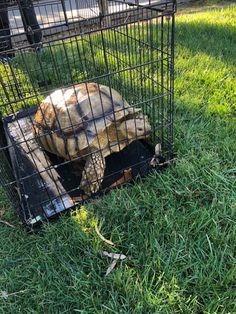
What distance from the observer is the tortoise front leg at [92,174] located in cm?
199

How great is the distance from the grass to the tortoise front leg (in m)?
0.11

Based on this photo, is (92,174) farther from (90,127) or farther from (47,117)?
(47,117)

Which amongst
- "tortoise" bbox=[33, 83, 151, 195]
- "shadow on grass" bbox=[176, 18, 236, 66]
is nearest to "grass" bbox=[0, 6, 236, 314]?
"tortoise" bbox=[33, 83, 151, 195]

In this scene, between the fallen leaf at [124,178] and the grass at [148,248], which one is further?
the fallen leaf at [124,178]

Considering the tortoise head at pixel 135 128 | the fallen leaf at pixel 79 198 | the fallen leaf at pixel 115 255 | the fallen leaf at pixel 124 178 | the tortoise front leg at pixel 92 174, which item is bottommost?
the fallen leaf at pixel 115 255

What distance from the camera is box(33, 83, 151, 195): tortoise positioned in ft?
6.39

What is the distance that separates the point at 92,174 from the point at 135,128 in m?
0.41

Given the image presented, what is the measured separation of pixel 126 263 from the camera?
63.3 inches

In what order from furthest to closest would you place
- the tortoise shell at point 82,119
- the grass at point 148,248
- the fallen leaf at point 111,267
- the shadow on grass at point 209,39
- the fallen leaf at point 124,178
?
the shadow on grass at point 209,39, the fallen leaf at point 124,178, the tortoise shell at point 82,119, the fallen leaf at point 111,267, the grass at point 148,248

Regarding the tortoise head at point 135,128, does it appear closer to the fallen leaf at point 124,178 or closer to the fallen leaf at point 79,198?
the fallen leaf at point 124,178

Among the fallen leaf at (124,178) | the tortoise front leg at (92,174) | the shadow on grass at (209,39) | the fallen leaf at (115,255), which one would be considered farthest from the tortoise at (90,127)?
the shadow on grass at (209,39)

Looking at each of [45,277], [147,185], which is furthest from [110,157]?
[45,277]

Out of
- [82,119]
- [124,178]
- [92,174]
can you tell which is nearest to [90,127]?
[82,119]

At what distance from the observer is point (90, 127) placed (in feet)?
6.39
